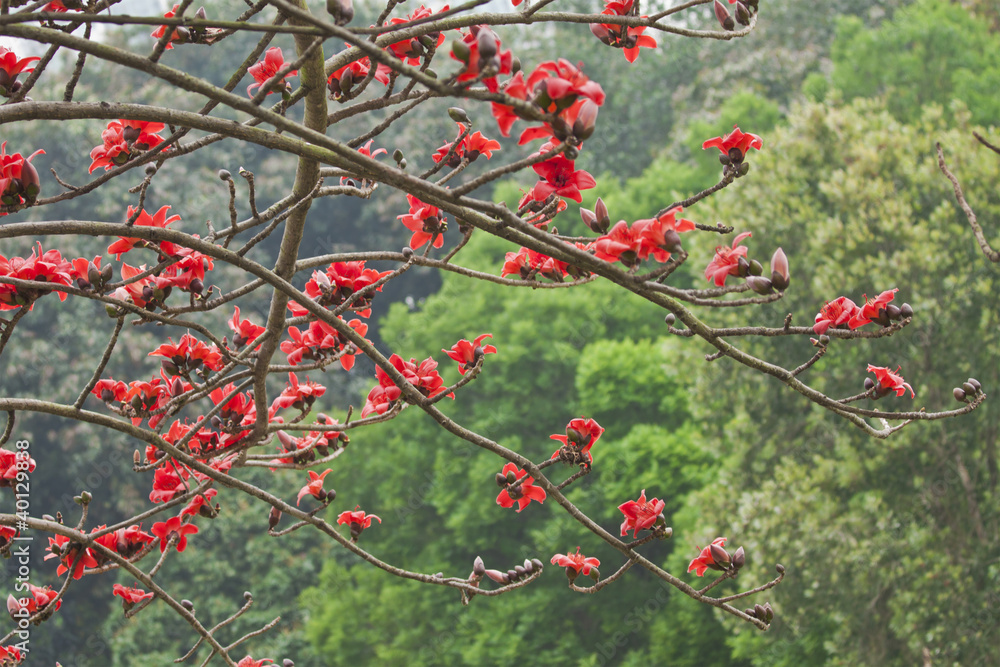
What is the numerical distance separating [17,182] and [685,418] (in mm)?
13619

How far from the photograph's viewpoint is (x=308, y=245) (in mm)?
25156

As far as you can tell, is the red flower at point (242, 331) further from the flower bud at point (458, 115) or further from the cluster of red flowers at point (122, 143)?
the flower bud at point (458, 115)

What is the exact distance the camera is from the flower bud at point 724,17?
167 cm

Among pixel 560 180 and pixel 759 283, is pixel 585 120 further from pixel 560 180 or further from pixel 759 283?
pixel 759 283

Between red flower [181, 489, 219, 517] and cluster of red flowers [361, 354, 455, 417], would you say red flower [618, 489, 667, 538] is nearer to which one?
cluster of red flowers [361, 354, 455, 417]

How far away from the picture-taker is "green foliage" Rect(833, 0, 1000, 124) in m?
13.9

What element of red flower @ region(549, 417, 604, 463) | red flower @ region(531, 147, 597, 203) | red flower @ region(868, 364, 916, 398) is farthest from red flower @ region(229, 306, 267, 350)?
red flower @ region(868, 364, 916, 398)

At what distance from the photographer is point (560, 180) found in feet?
4.77

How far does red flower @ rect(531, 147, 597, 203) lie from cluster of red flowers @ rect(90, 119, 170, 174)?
2.86 feet

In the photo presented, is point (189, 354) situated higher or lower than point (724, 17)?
lower

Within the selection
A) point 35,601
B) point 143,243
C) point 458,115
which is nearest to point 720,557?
point 458,115

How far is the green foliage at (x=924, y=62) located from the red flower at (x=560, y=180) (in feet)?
45.7

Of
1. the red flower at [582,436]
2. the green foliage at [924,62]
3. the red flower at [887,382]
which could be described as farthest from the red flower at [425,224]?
the green foliage at [924,62]

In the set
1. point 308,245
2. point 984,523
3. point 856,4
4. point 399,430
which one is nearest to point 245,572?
point 399,430
